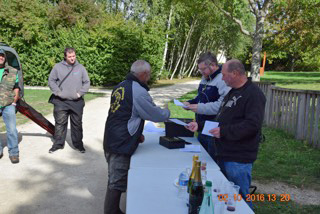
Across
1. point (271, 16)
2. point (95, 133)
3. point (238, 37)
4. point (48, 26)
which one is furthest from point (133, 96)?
point (238, 37)

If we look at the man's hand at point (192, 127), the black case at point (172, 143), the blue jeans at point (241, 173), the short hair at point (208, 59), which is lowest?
the blue jeans at point (241, 173)

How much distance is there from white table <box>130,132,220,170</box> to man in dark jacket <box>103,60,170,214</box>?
0.17 meters

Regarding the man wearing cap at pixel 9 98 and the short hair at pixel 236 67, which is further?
the man wearing cap at pixel 9 98

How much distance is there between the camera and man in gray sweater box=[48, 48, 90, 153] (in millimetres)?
6328

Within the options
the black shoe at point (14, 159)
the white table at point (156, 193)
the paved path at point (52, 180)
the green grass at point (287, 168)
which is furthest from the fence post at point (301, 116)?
the black shoe at point (14, 159)

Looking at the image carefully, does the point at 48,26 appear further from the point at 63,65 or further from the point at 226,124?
the point at 226,124

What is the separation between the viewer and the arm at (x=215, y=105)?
3.95 metres

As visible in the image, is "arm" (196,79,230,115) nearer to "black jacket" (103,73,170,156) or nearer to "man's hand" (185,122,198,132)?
"man's hand" (185,122,198,132)

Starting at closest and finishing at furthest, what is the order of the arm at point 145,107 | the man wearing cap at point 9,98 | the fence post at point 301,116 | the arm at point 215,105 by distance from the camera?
the arm at point 145,107, the arm at point 215,105, the man wearing cap at point 9,98, the fence post at point 301,116

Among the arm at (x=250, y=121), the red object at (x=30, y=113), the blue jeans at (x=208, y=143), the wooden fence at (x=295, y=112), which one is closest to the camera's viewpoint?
the arm at (x=250, y=121)

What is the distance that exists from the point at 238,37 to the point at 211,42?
12.0 feet

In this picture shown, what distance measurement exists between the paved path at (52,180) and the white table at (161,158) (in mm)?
1107

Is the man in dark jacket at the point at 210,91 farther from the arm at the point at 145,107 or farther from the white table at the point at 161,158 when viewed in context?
the arm at the point at 145,107

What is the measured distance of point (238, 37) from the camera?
40.1 m
